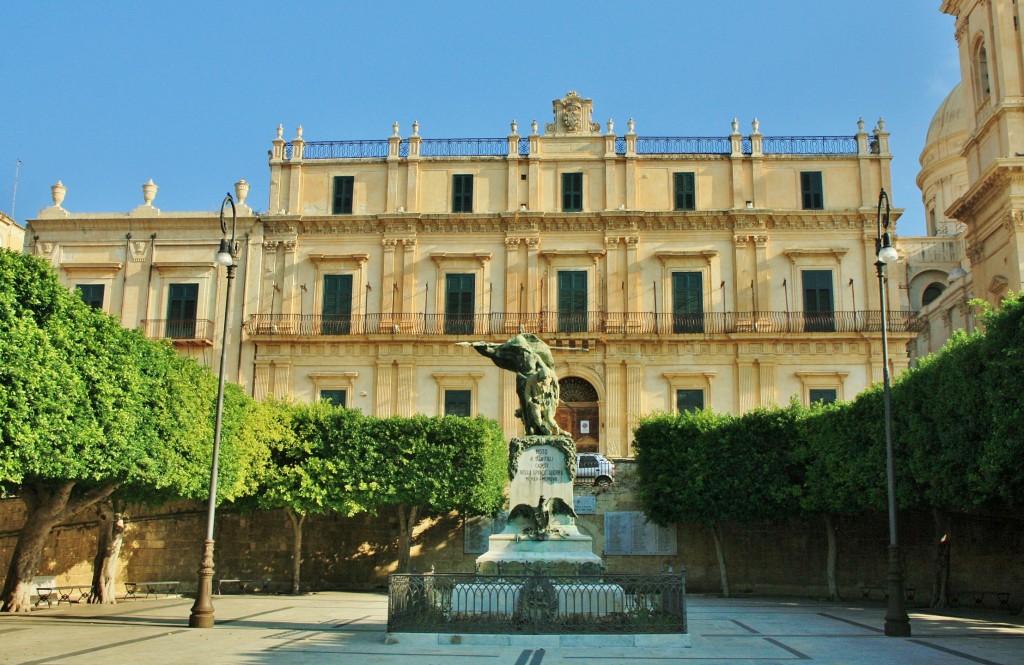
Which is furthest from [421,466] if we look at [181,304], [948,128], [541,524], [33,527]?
[948,128]

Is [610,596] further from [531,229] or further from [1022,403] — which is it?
[531,229]

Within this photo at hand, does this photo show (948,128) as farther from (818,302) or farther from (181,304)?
(181,304)

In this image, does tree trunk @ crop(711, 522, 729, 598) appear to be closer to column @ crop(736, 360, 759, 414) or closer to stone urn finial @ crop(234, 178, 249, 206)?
column @ crop(736, 360, 759, 414)

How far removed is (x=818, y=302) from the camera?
37062 millimetres

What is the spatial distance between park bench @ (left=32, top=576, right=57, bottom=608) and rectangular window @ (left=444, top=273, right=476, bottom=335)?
16.7 metres

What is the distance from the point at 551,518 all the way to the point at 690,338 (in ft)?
68.4

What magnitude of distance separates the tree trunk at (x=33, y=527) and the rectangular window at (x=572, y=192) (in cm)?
2153

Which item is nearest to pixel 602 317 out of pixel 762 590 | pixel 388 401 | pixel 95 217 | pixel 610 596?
pixel 388 401

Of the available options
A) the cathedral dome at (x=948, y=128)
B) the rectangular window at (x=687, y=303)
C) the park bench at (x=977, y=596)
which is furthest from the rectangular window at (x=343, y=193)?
the cathedral dome at (x=948, y=128)

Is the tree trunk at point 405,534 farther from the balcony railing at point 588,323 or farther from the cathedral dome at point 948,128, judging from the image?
the cathedral dome at point 948,128

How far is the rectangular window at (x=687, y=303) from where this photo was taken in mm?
36844

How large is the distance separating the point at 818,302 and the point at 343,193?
18.9 metres

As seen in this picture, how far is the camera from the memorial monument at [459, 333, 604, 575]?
15.9 metres

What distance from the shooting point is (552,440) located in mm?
16766
